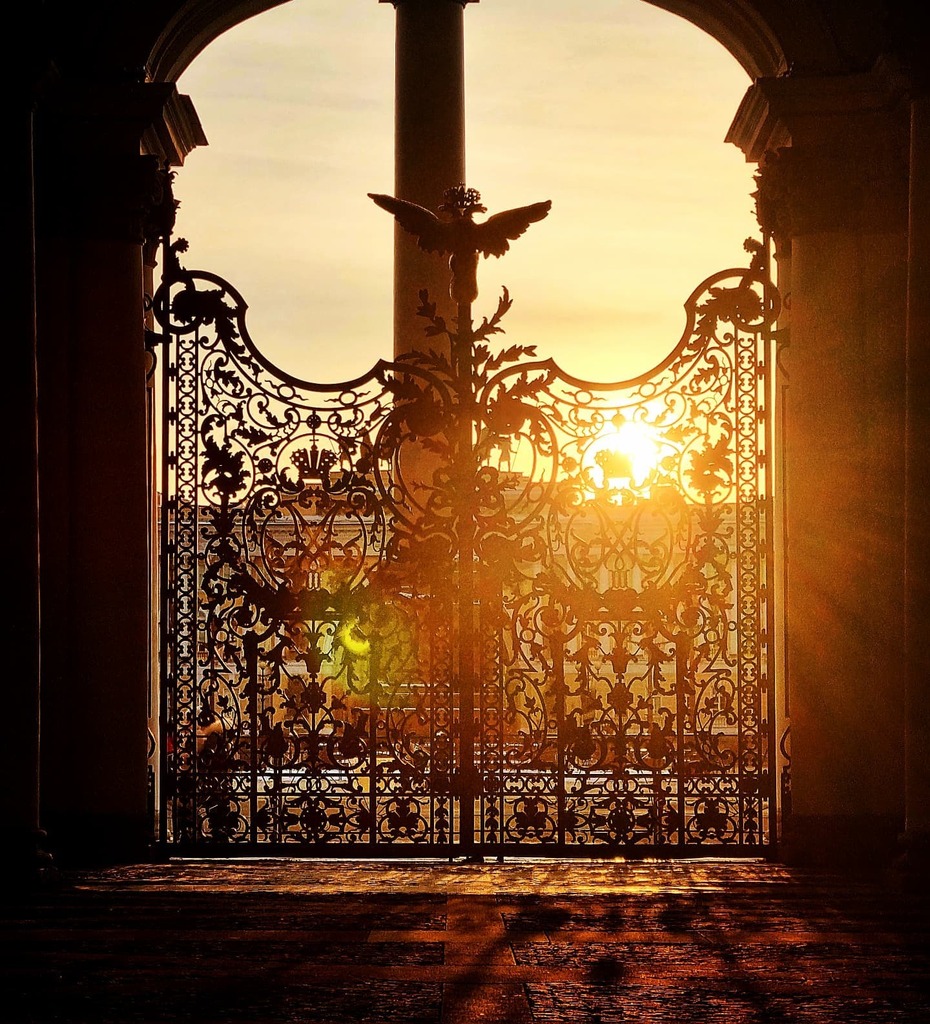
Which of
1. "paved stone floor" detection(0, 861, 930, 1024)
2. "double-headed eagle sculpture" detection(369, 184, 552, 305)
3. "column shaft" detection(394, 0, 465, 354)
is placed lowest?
"paved stone floor" detection(0, 861, 930, 1024)

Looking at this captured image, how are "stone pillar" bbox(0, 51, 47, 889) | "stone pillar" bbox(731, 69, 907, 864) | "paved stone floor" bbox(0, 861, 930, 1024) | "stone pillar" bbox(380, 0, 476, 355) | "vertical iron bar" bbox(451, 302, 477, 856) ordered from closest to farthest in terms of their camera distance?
"paved stone floor" bbox(0, 861, 930, 1024) → "stone pillar" bbox(0, 51, 47, 889) → "stone pillar" bbox(731, 69, 907, 864) → "vertical iron bar" bbox(451, 302, 477, 856) → "stone pillar" bbox(380, 0, 476, 355)

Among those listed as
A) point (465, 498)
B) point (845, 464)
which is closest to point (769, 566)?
point (845, 464)

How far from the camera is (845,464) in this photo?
736 cm

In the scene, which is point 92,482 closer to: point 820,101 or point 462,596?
Result: point 462,596

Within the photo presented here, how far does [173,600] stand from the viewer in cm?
766

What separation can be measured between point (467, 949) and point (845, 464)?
11.6ft

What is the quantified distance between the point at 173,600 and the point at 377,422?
1.53 m

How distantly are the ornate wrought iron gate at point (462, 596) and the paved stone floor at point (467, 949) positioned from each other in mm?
560

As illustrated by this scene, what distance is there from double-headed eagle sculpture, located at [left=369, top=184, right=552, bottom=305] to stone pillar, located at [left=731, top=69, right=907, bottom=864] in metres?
1.55

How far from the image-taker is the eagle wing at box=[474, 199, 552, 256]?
25.3ft

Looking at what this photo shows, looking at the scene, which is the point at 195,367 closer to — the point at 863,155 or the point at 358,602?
the point at 358,602

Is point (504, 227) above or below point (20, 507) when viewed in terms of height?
above

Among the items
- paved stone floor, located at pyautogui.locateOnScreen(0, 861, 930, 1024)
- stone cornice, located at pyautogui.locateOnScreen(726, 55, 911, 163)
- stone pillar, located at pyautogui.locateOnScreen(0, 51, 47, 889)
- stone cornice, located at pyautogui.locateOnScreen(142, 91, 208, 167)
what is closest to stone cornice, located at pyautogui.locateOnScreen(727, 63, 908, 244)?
stone cornice, located at pyautogui.locateOnScreen(726, 55, 911, 163)

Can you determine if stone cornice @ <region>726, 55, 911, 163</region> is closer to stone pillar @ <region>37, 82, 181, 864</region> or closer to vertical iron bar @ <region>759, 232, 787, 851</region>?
vertical iron bar @ <region>759, 232, 787, 851</region>
